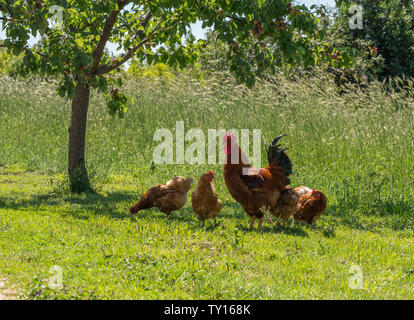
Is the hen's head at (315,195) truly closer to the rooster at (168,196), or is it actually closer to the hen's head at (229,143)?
the hen's head at (229,143)

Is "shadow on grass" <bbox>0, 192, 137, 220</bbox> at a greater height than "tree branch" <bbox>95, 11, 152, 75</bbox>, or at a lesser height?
lesser

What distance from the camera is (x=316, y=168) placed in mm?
10625

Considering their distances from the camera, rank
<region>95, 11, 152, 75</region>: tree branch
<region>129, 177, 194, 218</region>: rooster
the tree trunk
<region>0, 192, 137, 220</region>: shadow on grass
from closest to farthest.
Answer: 1. <region>129, 177, 194, 218</region>: rooster
2. <region>0, 192, 137, 220</region>: shadow on grass
3. <region>95, 11, 152, 75</region>: tree branch
4. the tree trunk

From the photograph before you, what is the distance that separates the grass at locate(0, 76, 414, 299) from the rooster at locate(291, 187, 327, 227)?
191mm

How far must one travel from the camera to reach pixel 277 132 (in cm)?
1184

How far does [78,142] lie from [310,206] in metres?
4.87

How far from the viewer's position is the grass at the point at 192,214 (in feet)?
15.2

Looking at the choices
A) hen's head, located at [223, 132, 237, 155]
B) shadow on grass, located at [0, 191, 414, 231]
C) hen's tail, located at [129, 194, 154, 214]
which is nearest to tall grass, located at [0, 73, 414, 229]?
shadow on grass, located at [0, 191, 414, 231]

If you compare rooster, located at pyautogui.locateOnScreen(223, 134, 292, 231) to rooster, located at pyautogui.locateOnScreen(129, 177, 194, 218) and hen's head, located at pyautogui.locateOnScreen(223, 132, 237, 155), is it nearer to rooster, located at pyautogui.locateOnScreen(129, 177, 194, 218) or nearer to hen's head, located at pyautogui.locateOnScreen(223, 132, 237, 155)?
hen's head, located at pyautogui.locateOnScreen(223, 132, 237, 155)

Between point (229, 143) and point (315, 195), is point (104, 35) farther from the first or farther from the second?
point (315, 195)

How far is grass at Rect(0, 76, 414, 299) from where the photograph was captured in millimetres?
4637

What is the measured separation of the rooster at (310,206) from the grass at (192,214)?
19 cm
